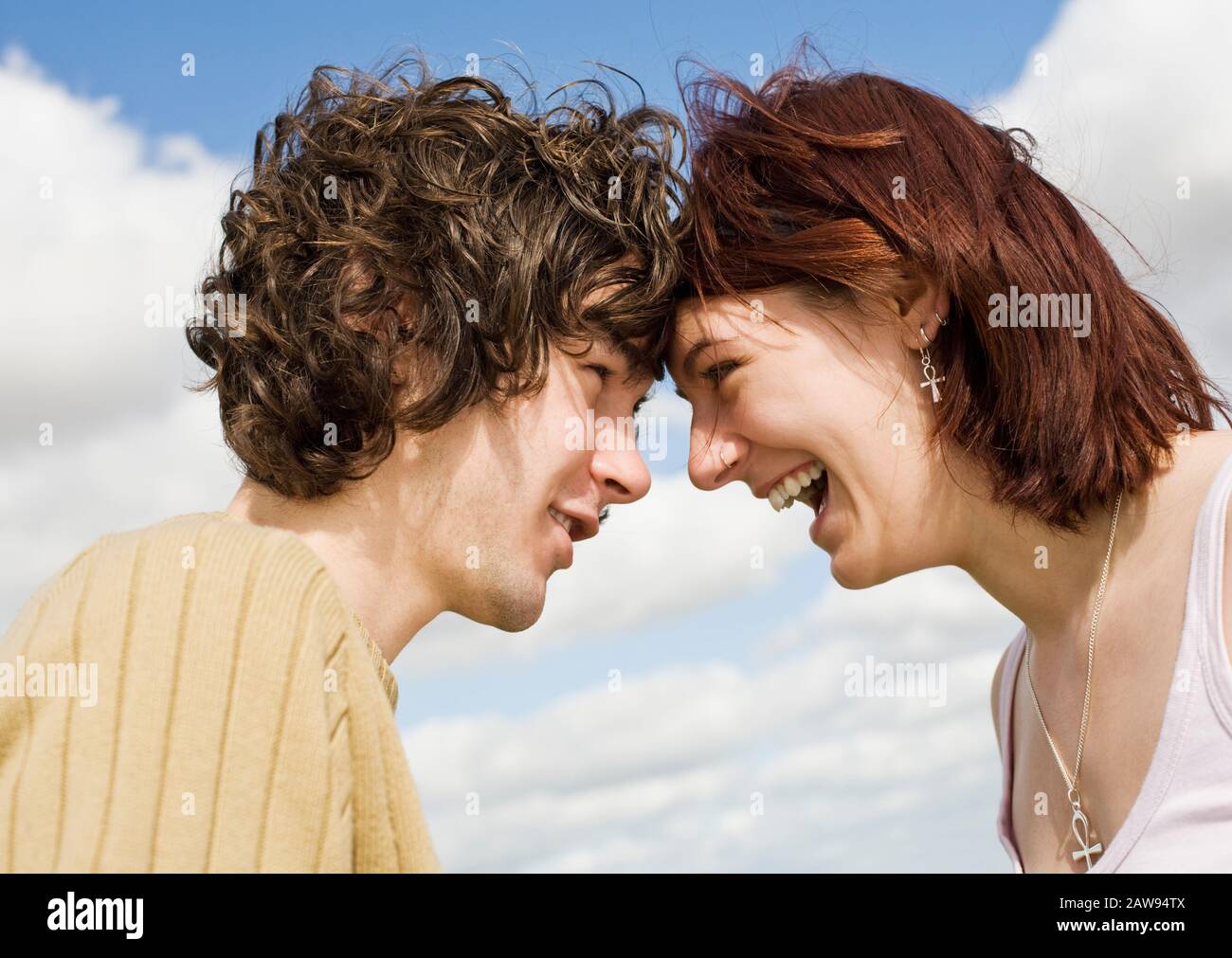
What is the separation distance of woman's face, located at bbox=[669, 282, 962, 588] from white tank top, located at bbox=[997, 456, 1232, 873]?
852 mm

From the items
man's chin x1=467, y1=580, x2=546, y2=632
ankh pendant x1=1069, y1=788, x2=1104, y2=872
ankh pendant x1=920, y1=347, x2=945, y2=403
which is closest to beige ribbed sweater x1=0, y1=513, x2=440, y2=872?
man's chin x1=467, y1=580, x2=546, y2=632

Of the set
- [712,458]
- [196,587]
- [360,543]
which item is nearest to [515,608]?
[360,543]

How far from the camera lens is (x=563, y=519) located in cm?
408

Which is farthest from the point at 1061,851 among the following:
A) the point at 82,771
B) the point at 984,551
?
the point at 82,771

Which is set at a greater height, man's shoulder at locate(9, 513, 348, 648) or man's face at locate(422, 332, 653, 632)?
man's face at locate(422, 332, 653, 632)

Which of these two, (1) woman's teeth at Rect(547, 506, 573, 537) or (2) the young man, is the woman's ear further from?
(1) woman's teeth at Rect(547, 506, 573, 537)

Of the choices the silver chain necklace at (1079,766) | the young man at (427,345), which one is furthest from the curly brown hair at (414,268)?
the silver chain necklace at (1079,766)

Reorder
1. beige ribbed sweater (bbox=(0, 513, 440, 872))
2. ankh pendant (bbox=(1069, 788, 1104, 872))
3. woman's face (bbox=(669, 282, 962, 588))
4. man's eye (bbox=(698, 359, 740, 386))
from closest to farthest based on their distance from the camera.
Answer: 1. beige ribbed sweater (bbox=(0, 513, 440, 872))
2. ankh pendant (bbox=(1069, 788, 1104, 872))
3. woman's face (bbox=(669, 282, 962, 588))
4. man's eye (bbox=(698, 359, 740, 386))

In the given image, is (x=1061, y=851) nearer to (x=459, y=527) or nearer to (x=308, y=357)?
(x=459, y=527)

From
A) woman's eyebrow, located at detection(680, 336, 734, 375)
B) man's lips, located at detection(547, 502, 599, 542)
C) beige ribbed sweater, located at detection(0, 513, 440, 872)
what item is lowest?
beige ribbed sweater, located at detection(0, 513, 440, 872)

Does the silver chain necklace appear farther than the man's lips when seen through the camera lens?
No

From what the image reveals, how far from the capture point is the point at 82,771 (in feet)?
7.57

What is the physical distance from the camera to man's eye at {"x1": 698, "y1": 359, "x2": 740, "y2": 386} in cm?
383

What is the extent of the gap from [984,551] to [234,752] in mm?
2522
